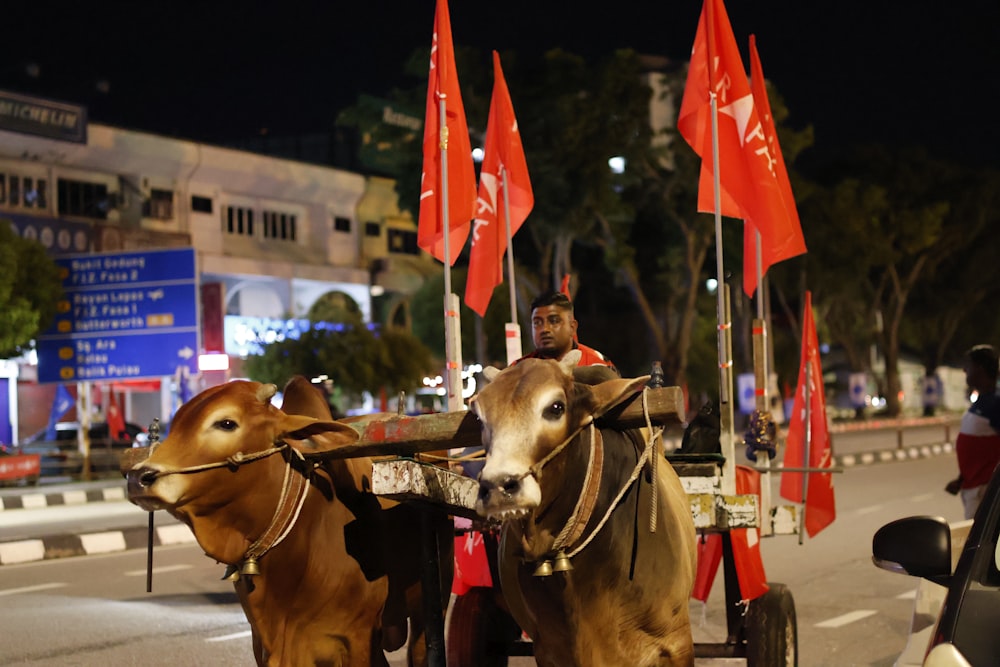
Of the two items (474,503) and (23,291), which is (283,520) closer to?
(474,503)

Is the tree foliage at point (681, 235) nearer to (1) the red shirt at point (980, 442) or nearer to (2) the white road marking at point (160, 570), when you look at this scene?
(2) the white road marking at point (160, 570)

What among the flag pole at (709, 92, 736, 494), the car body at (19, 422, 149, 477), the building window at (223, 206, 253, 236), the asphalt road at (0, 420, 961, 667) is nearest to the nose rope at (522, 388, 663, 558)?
the flag pole at (709, 92, 736, 494)

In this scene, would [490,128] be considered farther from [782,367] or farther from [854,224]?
[782,367]

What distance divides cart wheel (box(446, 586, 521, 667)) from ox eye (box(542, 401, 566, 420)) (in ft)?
7.15

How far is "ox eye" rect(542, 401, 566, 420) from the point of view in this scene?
442cm

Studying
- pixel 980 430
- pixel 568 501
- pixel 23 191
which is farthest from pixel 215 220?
pixel 568 501

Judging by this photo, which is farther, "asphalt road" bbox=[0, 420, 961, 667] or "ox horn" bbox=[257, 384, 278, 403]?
"asphalt road" bbox=[0, 420, 961, 667]

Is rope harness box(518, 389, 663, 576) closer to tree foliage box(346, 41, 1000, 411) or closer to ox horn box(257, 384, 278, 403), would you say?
ox horn box(257, 384, 278, 403)

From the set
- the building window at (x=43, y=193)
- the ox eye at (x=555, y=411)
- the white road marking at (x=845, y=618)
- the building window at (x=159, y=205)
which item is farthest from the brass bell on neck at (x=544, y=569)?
the building window at (x=159, y=205)

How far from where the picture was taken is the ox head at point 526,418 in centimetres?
413

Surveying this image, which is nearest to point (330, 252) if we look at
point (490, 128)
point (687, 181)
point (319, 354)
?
point (319, 354)

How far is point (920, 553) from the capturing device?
152 inches

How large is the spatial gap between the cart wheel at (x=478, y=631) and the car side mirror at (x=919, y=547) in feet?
9.26

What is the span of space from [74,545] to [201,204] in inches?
1387
